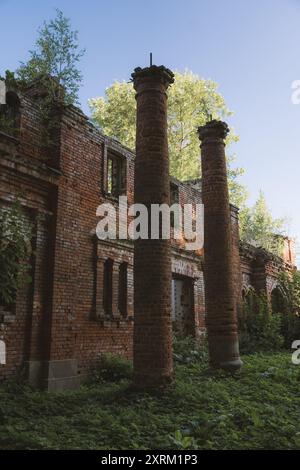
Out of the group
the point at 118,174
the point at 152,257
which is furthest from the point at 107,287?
the point at 152,257

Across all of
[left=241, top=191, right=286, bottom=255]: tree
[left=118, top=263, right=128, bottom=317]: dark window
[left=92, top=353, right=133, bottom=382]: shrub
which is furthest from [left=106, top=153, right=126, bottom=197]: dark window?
[left=241, top=191, right=286, bottom=255]: tree

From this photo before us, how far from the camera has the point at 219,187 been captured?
33.6 ft

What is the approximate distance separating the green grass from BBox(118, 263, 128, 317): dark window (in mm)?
2569

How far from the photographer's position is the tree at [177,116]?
85.3 feet

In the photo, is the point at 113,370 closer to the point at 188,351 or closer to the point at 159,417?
the point at 188,351

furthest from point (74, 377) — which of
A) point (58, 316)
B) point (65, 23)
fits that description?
point (65, 23)

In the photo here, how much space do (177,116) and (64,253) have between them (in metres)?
19.9

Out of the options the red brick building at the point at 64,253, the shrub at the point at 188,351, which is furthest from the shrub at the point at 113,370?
the shrub at the point at 188,351

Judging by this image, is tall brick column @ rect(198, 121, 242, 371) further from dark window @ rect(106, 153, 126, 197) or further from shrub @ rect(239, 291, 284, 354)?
shrub @ rect(239, 291, 284, 354)

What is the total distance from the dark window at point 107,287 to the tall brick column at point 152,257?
10.3 feet

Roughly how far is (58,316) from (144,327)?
224cm

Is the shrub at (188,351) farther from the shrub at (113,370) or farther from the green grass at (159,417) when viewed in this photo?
the green grass at (159,417)

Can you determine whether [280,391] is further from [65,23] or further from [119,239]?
[65,23]

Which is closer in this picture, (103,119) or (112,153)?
(112,153)
